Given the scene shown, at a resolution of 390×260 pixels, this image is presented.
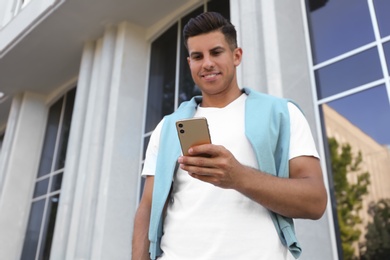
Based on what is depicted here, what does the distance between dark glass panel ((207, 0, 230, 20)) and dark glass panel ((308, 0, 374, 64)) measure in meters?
1.95

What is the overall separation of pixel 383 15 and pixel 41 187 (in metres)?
9.42

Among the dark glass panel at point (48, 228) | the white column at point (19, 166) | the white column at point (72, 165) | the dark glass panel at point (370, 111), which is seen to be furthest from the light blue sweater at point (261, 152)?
the white column at point (19, 166)

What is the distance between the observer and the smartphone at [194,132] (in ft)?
4.91

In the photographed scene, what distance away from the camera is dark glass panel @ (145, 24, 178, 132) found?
25.5ft

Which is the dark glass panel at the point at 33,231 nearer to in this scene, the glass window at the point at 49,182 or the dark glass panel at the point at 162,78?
the glass window at the point at 49,182

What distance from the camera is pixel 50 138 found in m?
11.2

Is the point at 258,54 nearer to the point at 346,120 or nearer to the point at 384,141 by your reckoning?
the point at 346,120

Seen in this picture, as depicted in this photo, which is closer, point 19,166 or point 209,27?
point 209,27

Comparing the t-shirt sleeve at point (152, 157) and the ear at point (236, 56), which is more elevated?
the ear at point (236, 56)

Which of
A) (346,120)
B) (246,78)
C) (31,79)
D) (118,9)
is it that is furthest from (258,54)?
(31,79)

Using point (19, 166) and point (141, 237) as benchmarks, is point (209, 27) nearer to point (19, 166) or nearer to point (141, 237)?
point (141, 237)

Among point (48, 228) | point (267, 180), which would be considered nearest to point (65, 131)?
point (48, 228)

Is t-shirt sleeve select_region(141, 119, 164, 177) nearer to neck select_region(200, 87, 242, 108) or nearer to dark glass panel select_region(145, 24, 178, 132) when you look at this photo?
neck select_region(200, 87, 242, 108)

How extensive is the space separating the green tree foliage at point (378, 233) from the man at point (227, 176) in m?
2.85
